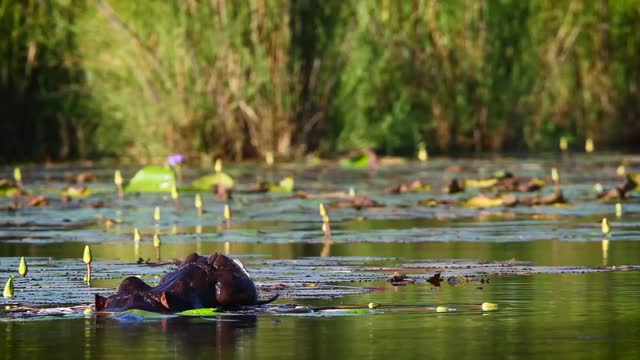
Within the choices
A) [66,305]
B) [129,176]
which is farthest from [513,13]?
[66,305]

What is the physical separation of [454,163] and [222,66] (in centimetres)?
294

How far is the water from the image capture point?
709 cm

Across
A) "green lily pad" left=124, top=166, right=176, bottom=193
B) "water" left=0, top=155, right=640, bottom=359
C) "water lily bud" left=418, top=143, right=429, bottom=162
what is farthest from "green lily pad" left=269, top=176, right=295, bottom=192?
"water lily bud" left=418, top=143, right=429, bottom=162

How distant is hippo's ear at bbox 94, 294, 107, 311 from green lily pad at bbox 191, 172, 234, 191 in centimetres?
868

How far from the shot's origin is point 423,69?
24625 mm

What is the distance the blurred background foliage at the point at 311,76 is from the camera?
22.4 m

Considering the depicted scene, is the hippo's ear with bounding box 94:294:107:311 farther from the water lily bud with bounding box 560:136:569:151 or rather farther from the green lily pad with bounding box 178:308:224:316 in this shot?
the water lily bud with bounding box 560:136:569:151

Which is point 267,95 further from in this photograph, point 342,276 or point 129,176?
point 342,276

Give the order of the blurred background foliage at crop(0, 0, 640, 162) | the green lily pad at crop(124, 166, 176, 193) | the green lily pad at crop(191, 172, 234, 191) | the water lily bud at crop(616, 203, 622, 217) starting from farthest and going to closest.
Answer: the blurred background foliage at crop(0, 0, 640, 162), the green lily pad at crop(191, 172, 234, 191), the green lily pad at crop(124, 166, 176, 193), the water lily bud at crop(616, 203, 622, 217)

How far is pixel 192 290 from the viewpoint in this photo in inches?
330

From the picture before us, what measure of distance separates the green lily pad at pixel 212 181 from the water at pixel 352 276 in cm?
15

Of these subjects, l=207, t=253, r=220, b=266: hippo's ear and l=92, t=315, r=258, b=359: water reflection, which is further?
l=207, t=253, r=220, b=266: hippo's ear

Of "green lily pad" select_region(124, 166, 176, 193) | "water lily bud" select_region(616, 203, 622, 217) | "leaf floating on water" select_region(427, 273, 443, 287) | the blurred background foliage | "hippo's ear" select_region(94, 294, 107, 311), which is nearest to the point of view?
"hippo's ear" select_region(94, 294, 107, 311)

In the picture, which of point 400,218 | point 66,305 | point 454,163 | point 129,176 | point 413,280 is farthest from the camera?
point 454,163
